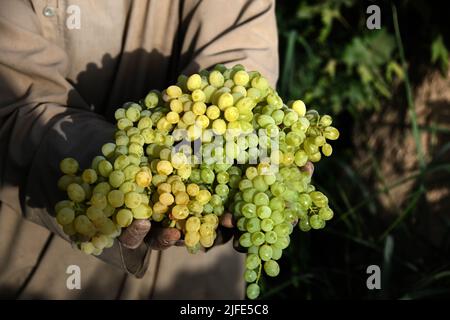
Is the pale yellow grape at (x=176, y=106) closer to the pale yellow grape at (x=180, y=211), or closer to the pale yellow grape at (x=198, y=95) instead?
the pale yellow grape at (x=198, y=95)

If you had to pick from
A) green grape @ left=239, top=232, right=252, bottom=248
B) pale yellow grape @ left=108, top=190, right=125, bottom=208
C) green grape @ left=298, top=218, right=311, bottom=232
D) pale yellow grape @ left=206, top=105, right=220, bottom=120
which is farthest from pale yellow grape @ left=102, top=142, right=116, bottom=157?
green grape @ left=298, top=218, right=311, bottom=232

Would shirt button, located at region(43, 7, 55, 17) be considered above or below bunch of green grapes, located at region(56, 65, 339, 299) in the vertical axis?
above

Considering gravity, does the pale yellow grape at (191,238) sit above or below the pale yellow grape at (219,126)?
below

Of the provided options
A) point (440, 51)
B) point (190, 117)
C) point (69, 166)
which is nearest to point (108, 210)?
point (69, 166)

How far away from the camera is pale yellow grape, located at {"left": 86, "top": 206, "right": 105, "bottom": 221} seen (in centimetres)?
106

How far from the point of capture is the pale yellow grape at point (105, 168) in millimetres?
1085

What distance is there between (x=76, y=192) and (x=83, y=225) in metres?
0.06

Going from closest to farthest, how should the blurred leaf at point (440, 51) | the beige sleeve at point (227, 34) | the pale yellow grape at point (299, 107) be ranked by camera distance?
the pale yellow grape at point (299, 107), the beige sleeve at point (227, 34), the blurred leaf at point (440, 51)

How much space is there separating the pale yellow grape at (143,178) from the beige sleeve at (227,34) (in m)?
0.43

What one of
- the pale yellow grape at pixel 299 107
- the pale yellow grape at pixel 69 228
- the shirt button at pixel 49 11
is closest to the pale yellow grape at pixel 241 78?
the pale yellow grape at pixel 299 107

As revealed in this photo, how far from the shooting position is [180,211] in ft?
3.52

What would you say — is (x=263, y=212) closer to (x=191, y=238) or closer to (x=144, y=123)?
(x=191, y=238)

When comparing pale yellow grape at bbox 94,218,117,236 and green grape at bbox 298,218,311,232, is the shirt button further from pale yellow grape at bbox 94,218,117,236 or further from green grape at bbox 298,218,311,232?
green grape at bbox 298,218,311,232

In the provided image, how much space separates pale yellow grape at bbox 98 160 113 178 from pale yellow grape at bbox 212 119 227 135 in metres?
0.21
